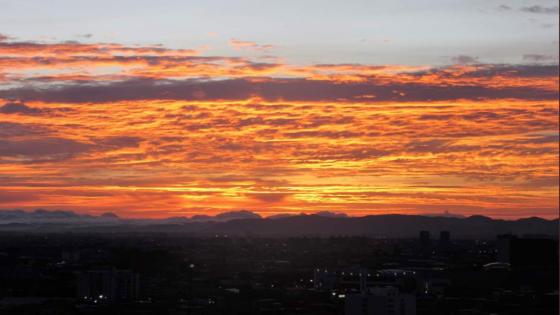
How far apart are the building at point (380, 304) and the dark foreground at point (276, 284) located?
3 centimetres

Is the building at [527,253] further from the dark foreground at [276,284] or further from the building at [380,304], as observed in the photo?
the building at [380,304]

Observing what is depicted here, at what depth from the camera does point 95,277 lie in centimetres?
3538

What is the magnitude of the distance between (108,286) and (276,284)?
277 inches

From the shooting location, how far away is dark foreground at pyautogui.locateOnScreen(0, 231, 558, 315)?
1147 inches

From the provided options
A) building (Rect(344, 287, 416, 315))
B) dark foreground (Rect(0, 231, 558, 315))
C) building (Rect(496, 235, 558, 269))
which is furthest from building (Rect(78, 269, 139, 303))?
building (Rect(496, 235, 558, 269))

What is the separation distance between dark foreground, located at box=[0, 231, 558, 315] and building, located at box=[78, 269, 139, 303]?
33 mm

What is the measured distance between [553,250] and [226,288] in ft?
61.5

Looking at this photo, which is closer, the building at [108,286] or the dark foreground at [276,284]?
the dark foreground at [276,284]

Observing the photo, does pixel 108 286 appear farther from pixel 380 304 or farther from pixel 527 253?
pixel 527 253

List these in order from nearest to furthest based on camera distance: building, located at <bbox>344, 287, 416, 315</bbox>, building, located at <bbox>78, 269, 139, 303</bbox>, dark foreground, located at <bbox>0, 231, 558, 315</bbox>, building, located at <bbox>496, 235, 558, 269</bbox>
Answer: building, located at <bbox>344, 287, 416, 315</bbox>
dark foreground, located at <bbox>0, 231, 558, 315</bbox>
building, located at <bbox>78, 269, 139, 303</bbox>
building, located at <bbox>496, 235, 558, 269</bbox>

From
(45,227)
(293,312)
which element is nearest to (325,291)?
(293,312)

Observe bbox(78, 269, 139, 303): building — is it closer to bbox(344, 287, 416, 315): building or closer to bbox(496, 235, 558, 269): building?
bbox(344, 287, 416, 315): building

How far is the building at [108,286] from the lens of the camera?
113 feet

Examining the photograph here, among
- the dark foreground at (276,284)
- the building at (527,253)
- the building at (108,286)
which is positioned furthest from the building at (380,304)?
the building at (527,253)
